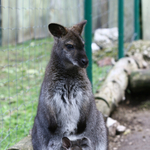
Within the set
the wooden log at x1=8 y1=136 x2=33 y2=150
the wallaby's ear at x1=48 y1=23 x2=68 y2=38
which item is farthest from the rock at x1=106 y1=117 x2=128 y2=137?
the wallaby's ear at x1=48 y1=23 x2=68 y2=38

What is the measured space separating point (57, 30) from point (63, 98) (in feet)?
2.58

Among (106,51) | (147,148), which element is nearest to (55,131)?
(147,148)

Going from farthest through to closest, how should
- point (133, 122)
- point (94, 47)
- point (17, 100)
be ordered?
point (94, 47)
point (133, 122)
point (17, 100)

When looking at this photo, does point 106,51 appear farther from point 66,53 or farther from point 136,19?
point 66,53

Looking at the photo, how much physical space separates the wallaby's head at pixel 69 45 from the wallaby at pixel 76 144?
834mm

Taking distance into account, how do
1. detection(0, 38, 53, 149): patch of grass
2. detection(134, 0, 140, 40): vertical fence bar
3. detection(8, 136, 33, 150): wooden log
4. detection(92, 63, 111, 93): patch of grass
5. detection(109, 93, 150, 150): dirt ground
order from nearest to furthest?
detection(8, 136, 33, 150): wooden log, detection(0, 38, 53, 149): patch of grass, detection(109, 93, 150, 150): dirt ground, detection(92, 63, 111, 93): patch of grass, detection(134, 0, 140, 40): vertical fence bar

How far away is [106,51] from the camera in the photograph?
26.7ft

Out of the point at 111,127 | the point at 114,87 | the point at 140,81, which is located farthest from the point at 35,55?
the point at 111,127

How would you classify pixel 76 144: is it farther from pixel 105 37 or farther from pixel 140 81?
pixel 105 37

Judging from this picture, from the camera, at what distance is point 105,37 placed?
7953mm

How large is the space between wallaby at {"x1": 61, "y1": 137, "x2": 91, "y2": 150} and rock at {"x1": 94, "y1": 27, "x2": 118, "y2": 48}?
4703mm

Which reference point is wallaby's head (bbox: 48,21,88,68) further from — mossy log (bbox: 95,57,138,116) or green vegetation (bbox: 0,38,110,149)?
mossy log (bbox: 95,57,138,116)

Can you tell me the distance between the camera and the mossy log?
15.5ft

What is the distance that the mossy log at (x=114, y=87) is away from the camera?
4.73 metres
